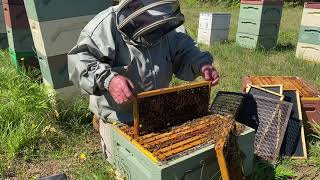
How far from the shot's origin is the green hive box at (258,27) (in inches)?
309

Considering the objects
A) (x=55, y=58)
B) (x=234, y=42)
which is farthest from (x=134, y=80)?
(x=234, y=42)

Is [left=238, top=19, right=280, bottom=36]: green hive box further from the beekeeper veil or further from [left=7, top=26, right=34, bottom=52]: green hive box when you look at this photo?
the beekeeper veil

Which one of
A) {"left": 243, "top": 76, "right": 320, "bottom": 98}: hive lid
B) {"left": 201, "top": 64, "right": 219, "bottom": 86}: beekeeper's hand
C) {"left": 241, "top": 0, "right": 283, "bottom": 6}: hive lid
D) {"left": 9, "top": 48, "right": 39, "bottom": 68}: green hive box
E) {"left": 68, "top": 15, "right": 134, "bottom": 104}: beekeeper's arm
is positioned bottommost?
{"left": 243, "top": 76, "right": 320, "bottom": 98}: hive lid

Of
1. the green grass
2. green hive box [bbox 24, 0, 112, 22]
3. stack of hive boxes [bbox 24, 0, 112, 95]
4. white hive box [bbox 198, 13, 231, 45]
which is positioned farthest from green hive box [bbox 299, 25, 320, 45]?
the green grass

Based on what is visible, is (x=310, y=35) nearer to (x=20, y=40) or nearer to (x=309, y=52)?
(x=309, y=52)

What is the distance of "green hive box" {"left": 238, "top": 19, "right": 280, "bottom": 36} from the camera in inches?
309

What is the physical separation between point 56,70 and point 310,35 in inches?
216

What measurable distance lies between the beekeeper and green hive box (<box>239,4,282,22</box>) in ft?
17.6

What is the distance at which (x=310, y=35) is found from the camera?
7078 millimetres

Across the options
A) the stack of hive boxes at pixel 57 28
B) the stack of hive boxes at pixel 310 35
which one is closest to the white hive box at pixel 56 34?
the stack of hive boxes at pixel 57 28

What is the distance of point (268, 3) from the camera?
7715 mm

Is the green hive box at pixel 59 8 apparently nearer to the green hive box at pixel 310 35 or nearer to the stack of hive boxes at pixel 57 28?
the stack of hive boxes at pixel 57 28

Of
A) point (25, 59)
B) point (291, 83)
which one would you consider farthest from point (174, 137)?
point (25, 59)

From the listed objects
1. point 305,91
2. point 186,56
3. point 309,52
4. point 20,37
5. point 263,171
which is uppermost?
point 186,56
